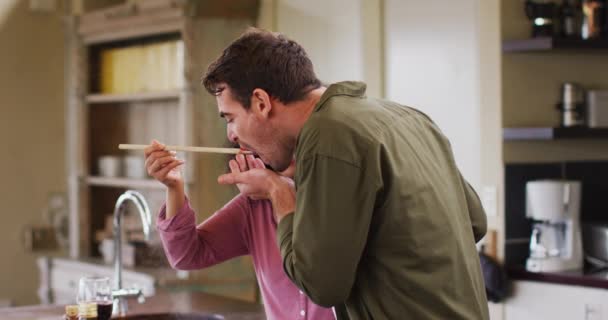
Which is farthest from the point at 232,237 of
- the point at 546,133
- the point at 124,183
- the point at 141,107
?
the point at 141,107

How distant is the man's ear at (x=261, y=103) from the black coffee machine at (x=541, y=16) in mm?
2334

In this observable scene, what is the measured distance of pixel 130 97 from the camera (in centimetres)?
499

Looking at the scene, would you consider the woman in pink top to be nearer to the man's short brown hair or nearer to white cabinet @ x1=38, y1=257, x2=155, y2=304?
the man's short brown hair

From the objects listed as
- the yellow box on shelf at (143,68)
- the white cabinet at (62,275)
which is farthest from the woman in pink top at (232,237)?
the white cabinet at (62,275)

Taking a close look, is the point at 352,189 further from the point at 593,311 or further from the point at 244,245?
the point at 593,311

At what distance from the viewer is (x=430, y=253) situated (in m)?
1.71

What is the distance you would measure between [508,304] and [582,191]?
732mm

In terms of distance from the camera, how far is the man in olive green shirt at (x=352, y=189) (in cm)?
162

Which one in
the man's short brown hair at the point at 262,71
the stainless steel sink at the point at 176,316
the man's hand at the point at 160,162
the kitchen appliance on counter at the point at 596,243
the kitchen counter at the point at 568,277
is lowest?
the kitchen counter at the point at 568,277

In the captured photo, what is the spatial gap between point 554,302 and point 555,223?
0.39m

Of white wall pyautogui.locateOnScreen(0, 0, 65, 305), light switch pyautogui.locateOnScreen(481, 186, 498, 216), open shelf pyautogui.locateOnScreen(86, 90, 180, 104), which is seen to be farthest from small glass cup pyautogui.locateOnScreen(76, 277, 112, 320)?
white wall pyautogui.locateOnScreen(0, 0, 65, 305)

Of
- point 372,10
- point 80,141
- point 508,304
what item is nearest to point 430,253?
point 508,304

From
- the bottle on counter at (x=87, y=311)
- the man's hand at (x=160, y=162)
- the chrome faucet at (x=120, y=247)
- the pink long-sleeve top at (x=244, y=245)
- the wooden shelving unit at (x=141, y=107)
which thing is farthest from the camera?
the wooden shelving unit at (x=141, y=107)

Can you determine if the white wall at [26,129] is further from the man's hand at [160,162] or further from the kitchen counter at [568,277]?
the man's hand at [160,162]
